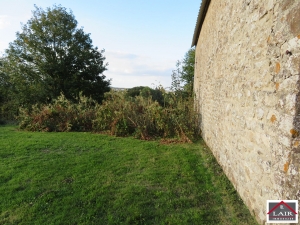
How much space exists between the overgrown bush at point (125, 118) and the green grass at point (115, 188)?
6.13 ft

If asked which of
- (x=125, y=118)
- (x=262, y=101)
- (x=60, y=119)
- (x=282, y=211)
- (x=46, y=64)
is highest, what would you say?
(x=46, y=64)

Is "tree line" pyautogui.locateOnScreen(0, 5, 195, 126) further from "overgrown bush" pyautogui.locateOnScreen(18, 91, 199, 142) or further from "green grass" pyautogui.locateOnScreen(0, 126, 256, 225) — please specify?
"green grass" pyautogui.locateOnScreen(0, 126, 256, 225)

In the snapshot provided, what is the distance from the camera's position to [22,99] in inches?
512

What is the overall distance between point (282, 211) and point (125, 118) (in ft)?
21.2

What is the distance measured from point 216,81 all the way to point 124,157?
3.03 m

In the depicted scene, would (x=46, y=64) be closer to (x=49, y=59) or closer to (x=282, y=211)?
(x=49, y=59)

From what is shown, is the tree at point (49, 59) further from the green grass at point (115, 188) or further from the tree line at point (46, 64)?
the green grass at point (115, 188)

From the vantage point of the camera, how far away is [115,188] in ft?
10.2

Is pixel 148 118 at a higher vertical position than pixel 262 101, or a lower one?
lower

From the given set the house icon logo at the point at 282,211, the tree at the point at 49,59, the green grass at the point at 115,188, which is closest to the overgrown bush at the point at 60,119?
the green grass at the point at 115,188

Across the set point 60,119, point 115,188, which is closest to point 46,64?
point 60,119

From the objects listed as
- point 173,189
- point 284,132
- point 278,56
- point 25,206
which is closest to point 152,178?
point 173,189

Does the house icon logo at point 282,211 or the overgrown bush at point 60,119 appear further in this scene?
the overgrown bush at point 60,119

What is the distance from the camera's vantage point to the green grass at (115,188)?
2.38m
